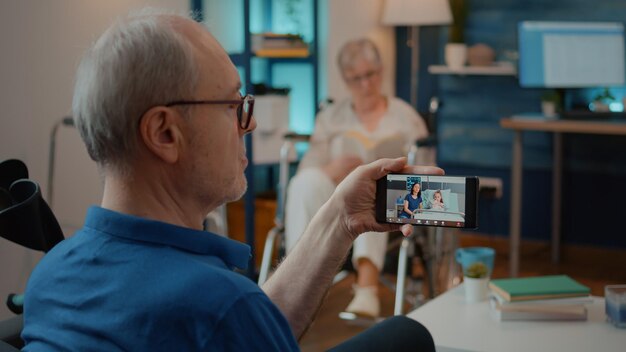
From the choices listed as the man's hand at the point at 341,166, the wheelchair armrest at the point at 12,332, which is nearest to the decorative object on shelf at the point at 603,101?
the man's hand at the point at 341,166

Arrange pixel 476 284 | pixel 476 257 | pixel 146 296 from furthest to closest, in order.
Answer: pixel 476 257 < pixel 476 284 < pixel 146 296

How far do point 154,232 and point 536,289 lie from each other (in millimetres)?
1301

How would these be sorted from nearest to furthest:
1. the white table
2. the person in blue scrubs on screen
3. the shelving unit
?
the person in blue scrubs on screen < the white table < the shelving unit

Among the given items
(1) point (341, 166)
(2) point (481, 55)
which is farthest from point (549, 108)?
(1) point (341, 166)

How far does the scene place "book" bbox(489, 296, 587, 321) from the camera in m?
2.09

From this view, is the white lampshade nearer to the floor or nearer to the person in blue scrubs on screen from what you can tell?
the floor

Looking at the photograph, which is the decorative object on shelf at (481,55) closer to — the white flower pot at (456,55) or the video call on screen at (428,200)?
the white flower pot at (456,55)

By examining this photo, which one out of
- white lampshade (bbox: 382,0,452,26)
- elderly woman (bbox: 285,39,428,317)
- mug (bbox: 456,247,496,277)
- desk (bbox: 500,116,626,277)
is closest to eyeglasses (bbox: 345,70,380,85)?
elderly woman (bbox: 285,39,428,317)

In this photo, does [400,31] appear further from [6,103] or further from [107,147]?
[107,147]

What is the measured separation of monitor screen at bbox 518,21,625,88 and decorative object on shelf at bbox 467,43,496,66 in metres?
0.32

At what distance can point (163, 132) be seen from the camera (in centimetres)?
111

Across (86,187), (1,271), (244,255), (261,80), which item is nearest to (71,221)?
(86,187)

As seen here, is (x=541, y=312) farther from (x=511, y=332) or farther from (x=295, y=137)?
(x=295, y=137)

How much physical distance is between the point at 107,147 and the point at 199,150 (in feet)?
0.38
